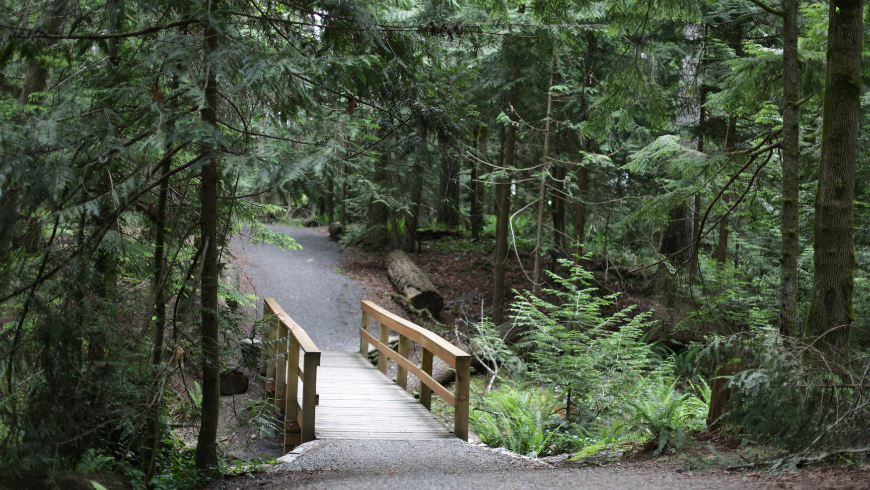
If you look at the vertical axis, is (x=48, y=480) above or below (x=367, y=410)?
above

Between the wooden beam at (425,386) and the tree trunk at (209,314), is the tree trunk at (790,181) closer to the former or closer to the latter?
the wooden beam at (425,386)

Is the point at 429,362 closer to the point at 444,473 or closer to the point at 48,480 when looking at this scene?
the point at 444,473

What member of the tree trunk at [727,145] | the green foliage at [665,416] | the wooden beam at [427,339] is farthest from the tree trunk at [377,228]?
the green foliage at [665,416]

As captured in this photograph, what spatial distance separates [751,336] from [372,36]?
409cm

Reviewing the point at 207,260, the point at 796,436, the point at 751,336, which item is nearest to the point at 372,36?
the point at 207,260

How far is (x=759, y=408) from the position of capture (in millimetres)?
3771

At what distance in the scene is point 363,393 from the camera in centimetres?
782

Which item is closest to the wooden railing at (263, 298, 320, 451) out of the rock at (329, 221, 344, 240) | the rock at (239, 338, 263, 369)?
the rock at (239, 338, 263, 369)

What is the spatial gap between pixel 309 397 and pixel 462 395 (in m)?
1.72

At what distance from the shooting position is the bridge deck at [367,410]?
632 centimetres

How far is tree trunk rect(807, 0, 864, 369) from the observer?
4.51m

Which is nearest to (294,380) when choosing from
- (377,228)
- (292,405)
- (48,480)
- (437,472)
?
(292,405)

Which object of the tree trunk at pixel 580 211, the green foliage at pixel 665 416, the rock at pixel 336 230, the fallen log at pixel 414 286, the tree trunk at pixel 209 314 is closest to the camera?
the tree trunk at pixel 209 314

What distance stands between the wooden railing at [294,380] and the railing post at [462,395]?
1614 millimetres
